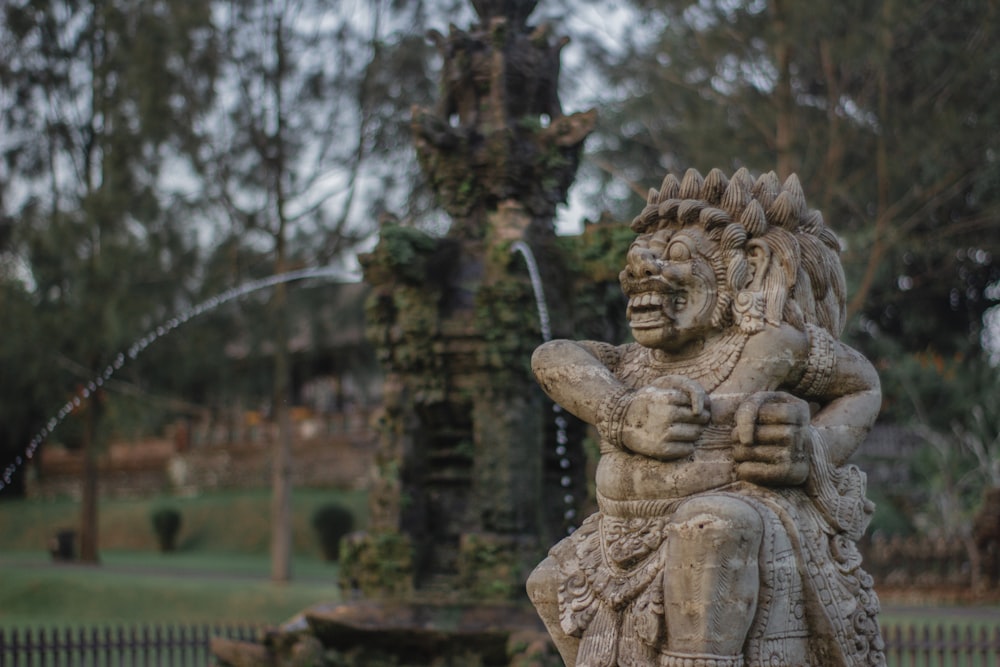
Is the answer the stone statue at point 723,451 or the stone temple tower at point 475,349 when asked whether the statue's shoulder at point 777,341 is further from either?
the stone temple tower at point 475,349

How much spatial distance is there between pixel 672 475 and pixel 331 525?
62.5 ft

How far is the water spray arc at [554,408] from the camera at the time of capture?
8.30 m

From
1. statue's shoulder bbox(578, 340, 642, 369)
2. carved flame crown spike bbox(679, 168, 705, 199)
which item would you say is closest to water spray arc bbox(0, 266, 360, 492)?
statue's shoulder bbox(578, 340, 642, 369)

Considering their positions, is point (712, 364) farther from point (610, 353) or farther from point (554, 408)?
point (554, 408)

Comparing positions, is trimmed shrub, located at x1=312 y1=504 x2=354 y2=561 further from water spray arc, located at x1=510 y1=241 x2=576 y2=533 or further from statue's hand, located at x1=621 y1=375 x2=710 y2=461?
statue's hand, located at x1=621 y1=375 x2=710 y2=461

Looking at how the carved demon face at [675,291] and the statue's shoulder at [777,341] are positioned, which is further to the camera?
the carved demon face at [675,291]

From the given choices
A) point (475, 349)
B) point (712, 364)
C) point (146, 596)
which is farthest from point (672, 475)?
point (146, 596)

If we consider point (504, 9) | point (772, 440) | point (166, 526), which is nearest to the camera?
point (772, 440)

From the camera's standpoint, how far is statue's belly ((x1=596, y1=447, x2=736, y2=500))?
13.4ft

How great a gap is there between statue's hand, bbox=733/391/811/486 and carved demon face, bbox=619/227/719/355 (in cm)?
42

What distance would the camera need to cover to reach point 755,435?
13.1 ft

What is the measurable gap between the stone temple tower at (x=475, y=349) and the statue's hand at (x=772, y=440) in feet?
13.6

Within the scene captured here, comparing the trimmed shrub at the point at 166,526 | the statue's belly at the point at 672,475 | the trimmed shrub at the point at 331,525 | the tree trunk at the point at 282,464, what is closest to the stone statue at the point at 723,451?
the statue's belly at the point at 672,475

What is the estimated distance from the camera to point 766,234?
433 centimetres
